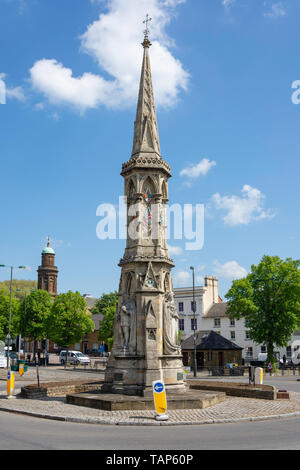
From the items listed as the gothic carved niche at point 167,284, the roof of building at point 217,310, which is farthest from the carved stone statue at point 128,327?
the roof of building at point 217,310

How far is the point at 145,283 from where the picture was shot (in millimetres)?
18906

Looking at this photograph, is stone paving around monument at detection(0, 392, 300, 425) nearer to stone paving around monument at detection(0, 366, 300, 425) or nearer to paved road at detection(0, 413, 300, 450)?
stone paving around monument at detection(0, 366, 300, 425)

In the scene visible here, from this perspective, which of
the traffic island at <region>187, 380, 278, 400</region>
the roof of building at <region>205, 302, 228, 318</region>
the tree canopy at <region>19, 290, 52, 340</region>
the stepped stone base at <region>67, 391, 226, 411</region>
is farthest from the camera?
the roof of building at <region>205, 302, 228, 318</region>

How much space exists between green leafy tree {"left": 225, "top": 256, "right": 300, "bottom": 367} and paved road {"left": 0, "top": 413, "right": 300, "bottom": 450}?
28.7 meters

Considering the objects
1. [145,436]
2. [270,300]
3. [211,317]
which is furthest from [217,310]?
[145,436]

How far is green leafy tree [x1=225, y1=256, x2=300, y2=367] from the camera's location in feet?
136

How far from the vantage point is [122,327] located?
18766 millimetres

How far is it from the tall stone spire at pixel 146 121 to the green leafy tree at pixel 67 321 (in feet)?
120

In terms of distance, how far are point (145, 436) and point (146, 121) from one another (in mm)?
14023

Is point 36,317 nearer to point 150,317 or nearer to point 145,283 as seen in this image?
point 145,283

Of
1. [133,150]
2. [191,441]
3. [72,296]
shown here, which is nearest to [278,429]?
[191,441]

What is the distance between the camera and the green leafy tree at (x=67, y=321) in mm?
53906

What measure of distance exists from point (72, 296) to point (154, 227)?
37788 millimetres

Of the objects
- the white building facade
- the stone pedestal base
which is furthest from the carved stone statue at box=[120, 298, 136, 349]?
the white building facade
